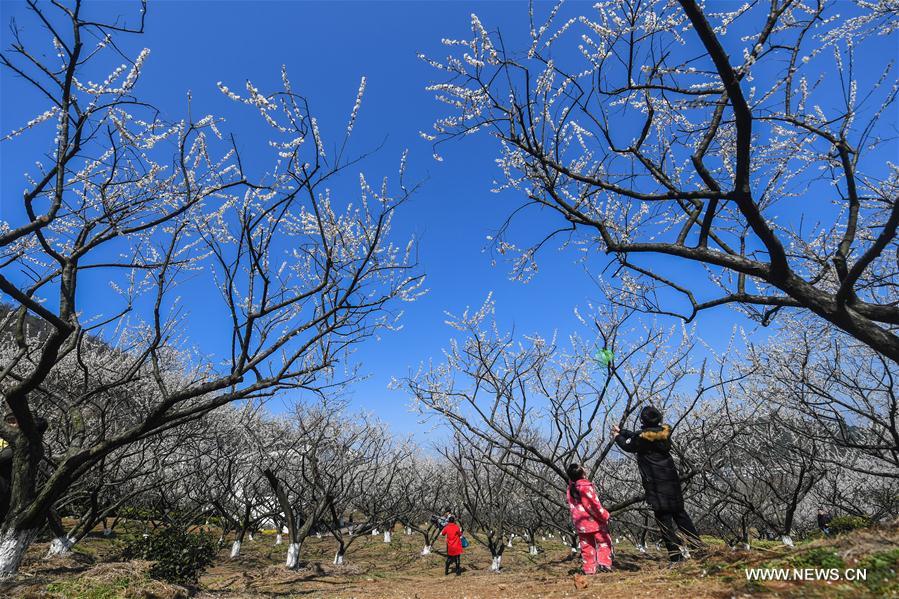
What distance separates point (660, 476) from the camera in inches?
206

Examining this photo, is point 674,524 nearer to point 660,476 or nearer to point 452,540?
point 660,476

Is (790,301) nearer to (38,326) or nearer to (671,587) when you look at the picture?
(671,587)

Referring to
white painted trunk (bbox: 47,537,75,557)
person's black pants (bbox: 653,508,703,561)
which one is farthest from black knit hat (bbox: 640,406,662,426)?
white painted trunk (bbox: 47,537,75,557)

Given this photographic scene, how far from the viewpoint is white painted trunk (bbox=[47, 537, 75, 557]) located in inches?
359

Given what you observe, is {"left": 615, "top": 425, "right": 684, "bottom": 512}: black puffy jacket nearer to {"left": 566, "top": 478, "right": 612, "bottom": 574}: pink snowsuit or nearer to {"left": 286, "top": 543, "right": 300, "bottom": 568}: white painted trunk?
{"left": 566, "top": 478, "right": 612, "bottom": 574}: pink snowsuit

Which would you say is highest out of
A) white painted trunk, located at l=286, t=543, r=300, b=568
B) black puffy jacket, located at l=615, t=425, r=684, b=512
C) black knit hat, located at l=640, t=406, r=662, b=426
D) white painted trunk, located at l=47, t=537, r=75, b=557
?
black knit hat, located at l=640, t=406, r=662, b=426

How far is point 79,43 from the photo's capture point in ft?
12.6

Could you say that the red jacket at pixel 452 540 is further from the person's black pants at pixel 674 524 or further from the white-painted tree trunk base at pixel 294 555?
the person's black pants at pixel 674 524

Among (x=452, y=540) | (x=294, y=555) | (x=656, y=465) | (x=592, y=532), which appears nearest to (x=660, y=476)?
(x=656, y=465)

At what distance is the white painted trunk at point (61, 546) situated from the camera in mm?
9121

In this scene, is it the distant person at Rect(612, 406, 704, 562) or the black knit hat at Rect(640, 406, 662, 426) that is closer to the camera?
the distant person at Rect(612, 406, 704, 562)

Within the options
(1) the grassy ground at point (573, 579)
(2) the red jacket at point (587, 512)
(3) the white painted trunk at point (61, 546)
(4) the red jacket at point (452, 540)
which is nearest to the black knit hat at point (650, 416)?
(2) the red jacket at point (587, 512)

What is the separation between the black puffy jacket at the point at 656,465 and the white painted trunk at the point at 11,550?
23.4ft

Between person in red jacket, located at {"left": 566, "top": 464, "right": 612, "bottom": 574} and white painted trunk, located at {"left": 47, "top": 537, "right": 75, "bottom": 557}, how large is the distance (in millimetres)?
10903
